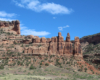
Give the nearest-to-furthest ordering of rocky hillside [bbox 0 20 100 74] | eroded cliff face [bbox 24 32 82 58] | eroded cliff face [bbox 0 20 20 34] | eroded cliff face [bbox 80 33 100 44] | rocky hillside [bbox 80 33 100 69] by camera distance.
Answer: rocky hillside [bbox 0 20 100 74], eroded cliff face [bbox 24 32 82 58], eroded cliff face [bbox 0 20 20 34], rocky hillside [bbox 80 33 100 69], eroded cliff face [bbox 80 33 100 44]

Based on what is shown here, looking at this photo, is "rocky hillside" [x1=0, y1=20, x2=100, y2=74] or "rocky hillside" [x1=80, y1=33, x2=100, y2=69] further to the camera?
"rocky hillside" [x1=80, y1=33, x2=100, y2=69]

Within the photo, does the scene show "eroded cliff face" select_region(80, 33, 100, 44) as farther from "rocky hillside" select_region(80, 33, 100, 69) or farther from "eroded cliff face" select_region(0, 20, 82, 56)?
"eroded cliff face" select_region(0, 20, 82, 56)

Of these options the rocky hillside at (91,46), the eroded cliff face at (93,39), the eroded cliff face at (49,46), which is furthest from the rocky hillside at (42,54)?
the eroded cliff face at (93,39)

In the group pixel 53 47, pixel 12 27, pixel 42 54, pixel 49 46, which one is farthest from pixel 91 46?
pixel 42 54

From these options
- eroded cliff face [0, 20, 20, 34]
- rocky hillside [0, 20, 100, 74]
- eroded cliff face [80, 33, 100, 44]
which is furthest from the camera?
eroded cliff face [80, 33, 100, 44]

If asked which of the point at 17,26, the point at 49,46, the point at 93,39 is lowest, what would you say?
the point at 49,46

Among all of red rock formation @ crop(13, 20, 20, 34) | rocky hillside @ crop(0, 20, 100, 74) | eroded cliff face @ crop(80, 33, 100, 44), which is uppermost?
red rock formation @ crop(13, 20, 20, 34)

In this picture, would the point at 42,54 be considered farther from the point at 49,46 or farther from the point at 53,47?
the point at 53,47

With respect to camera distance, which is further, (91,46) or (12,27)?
(91,46)

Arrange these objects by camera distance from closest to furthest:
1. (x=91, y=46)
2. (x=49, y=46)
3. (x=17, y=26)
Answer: (x=49, y=46), (x=17, y=26), (x=91, y=46)

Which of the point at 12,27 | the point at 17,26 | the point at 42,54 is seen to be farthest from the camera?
the point at 12,27

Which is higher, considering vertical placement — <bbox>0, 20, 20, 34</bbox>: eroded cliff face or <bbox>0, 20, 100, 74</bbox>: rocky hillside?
<bbox>0, 20, 20, 34</bbox>: eroded cliff face

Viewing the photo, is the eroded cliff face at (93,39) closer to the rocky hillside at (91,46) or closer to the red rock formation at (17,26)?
the rocky hillside at (91,46)

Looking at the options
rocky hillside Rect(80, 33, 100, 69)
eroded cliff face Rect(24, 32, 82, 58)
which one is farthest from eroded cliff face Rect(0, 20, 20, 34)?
rocky hillside Rect(80, 33, 100, 69)
